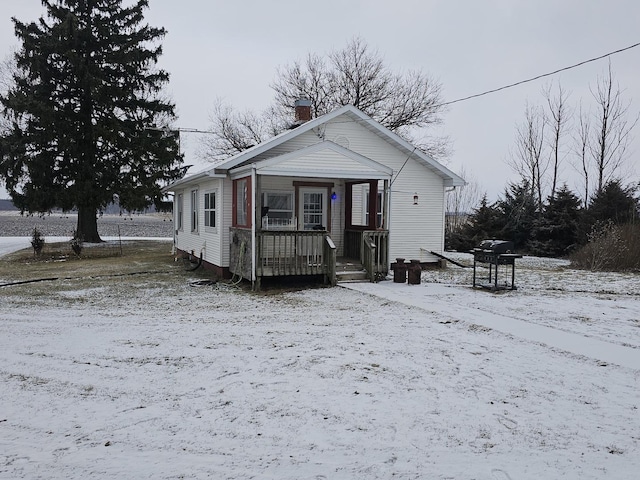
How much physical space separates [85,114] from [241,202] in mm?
15257

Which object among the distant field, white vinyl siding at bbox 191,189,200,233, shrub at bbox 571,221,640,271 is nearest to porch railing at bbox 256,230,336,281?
white vinyl siding at bbox 191,189,200,233

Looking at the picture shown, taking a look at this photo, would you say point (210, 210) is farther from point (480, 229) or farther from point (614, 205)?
point (614, 205)

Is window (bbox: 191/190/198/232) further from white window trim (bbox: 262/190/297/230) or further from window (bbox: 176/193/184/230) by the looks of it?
white window trim (bbox: 262/190/297/230)

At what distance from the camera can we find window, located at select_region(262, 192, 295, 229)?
1375cm

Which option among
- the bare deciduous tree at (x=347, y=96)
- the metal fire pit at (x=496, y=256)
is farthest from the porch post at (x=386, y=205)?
the bare deciduous tree at (x=347, y=96)

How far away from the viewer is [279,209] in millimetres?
13945

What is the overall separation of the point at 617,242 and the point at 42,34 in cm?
2544

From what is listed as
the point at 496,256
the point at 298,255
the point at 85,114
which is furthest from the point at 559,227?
the point at 85,114

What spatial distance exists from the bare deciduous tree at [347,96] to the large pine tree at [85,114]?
7.32 m

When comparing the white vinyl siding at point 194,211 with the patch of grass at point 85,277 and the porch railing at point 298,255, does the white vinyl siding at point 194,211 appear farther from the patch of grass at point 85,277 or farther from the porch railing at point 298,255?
the porch railing at point 298,255

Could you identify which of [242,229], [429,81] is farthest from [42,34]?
[429,81]

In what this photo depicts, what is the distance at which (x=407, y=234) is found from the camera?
51.4 feet

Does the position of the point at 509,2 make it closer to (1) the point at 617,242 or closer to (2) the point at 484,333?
(1) the point at 617,242

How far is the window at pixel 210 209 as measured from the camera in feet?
45.9
